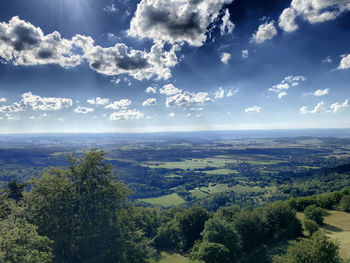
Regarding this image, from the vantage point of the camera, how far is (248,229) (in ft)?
117

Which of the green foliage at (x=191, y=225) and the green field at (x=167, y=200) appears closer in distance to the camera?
the green foliage at (x=191, y=225)

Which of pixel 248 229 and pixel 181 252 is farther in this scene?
pixel 181 252

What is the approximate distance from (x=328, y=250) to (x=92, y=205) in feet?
87.7

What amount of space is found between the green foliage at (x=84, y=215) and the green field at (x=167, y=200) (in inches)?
4958

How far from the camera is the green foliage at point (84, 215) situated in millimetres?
23938

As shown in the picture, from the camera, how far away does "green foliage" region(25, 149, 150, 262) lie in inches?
942

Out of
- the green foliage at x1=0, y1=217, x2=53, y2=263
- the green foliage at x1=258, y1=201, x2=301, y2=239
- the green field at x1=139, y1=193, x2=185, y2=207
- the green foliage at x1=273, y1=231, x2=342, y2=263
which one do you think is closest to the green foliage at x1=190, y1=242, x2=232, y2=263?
the green foliage at x1=273, y1=231, x2=342, y2=263

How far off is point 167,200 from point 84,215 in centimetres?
14034

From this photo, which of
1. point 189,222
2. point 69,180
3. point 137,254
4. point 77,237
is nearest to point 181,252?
point 189,222

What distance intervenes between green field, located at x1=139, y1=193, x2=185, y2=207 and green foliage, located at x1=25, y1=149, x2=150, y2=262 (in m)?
126

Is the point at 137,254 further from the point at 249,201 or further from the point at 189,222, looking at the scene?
the point at 249,201

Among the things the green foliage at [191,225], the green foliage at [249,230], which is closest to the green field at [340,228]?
the green foliage at [249,230]

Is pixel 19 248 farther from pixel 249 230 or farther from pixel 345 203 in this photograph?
pixel 345 203

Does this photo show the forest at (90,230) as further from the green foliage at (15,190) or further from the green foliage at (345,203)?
the green foliage at (345,203)
